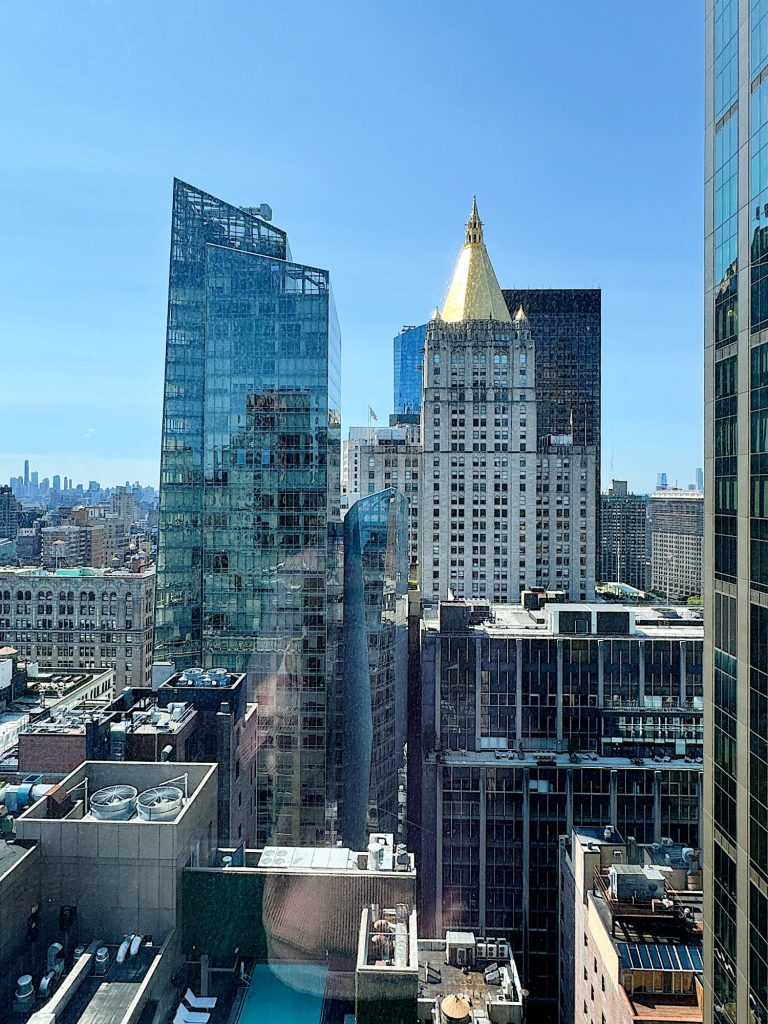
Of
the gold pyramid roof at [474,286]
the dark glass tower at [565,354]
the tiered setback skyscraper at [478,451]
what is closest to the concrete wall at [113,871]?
the tiered setback skyscraper at [478,451]

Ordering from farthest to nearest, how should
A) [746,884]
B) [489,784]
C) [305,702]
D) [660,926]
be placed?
[305,702] → [489,784] → [660,926] → [746,884]

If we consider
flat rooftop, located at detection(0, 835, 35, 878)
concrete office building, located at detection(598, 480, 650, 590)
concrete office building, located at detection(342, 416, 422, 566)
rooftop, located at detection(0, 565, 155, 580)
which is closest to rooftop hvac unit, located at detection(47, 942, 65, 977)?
flat rooftop, located at detection(0, 835, 35, 878)

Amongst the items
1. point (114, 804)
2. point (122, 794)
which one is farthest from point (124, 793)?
point (114, 804)

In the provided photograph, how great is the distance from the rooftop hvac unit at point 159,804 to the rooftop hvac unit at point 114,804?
135mm

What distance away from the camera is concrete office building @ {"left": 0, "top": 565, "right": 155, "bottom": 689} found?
2934 centimetres

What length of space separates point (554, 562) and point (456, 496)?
5.60 metres

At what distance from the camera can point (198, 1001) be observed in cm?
760

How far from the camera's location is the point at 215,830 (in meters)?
9.91

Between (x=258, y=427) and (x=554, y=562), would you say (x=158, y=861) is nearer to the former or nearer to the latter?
(x=258, y=427)

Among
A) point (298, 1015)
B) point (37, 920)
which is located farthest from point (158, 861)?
point (298, 1015)

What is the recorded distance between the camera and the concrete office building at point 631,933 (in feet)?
27.2

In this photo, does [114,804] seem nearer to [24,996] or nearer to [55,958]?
[55,958]

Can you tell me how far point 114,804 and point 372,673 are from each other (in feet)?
35.2

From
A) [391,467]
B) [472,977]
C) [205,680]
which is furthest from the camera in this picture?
[391,467]
